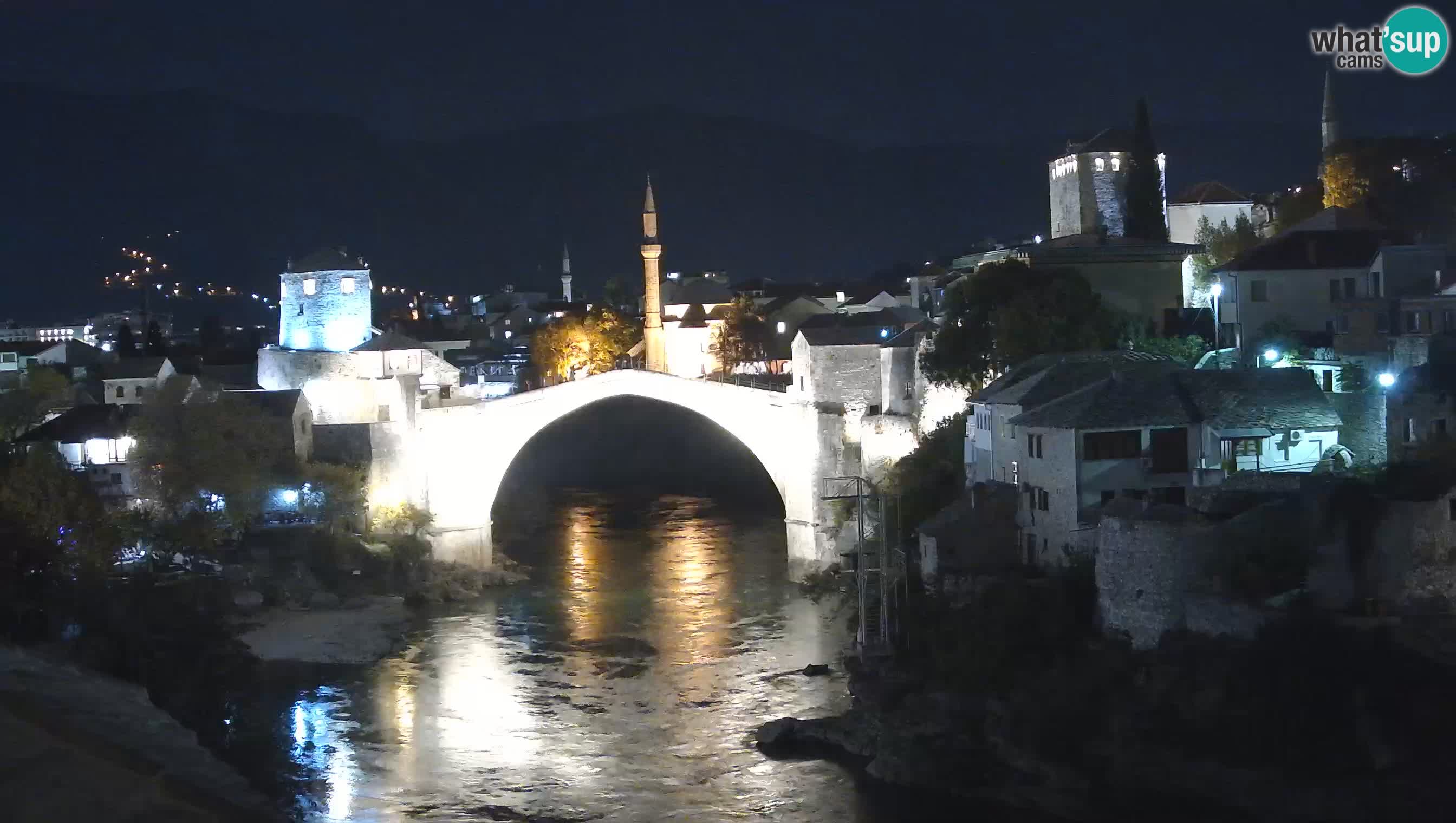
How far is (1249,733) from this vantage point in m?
12.8

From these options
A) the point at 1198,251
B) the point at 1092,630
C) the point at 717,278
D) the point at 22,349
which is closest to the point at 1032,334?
the point at 1198,251

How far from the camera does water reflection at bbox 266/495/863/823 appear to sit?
14.1 metres

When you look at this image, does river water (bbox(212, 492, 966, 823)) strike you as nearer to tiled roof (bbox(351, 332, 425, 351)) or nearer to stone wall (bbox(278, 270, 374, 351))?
tiled roof (bbox(351, 332, 425, 351))

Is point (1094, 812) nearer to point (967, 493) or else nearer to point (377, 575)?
point (967, 493)

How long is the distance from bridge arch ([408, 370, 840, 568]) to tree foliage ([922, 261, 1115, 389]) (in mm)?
2468

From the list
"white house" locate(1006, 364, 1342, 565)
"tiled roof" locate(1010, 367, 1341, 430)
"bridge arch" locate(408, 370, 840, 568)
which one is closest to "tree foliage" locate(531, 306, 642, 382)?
"bridge arch" locate(408, 370, 840, 568)

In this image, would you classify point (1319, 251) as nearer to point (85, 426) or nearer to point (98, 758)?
point (98, 758)

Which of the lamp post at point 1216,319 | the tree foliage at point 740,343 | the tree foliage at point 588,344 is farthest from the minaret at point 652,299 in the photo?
the lamp post at point 1216,319

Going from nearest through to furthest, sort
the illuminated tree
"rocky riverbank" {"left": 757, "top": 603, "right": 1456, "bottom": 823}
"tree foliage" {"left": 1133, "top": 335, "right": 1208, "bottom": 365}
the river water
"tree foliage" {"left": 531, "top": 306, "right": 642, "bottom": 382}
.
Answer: "rocky riverbank" {"left": 757, "top": 603, "right": 1456, "bottom": 823} → the river water → "tree foliage" {"left": 1133, "top": 335, "right": 1208, "bottom": 365} → the illuminated tree → "tree foliage" {"left": 531, "top": 306, "right": 642, "bottom": 382}

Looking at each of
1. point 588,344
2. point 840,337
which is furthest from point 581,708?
point 588,344

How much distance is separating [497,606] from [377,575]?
6.09 ft

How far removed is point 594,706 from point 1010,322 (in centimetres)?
691

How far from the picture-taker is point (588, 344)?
3634 centimetres

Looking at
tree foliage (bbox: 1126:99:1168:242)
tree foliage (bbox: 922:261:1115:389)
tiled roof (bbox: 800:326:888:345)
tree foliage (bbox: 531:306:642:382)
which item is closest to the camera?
tree foliage (bbox: 922:261:1115:389)
